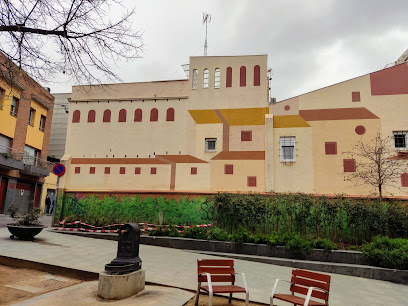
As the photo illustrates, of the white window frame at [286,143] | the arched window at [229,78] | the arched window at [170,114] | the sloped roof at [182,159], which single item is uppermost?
the arched window at [229,78]

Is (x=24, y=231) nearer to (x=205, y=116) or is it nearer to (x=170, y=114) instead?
(x=170, y=114)

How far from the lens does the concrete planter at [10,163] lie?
2364cm

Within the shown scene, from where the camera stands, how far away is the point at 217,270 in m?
5.73

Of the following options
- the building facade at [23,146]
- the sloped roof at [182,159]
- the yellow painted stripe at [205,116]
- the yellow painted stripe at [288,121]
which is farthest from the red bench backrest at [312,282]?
the building facade at [23,146]

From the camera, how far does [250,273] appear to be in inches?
340

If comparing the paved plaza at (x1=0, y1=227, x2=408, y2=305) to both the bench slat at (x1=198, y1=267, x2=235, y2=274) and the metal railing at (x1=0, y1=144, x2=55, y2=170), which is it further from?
the metal railing at (x1=0, y1=144, x2=55, y2=170)

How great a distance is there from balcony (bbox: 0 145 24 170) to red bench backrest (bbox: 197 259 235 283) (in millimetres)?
23456

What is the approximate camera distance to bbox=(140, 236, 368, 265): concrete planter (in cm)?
1013

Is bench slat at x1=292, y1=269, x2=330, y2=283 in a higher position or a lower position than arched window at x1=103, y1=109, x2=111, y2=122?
lower

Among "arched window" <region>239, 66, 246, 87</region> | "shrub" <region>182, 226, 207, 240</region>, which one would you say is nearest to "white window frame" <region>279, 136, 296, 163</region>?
"arched window" <region>239, 66, 246, 87</region>

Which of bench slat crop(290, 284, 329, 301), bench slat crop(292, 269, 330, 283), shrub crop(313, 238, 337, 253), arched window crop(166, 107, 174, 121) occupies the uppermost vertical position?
arched window crop(166, 107, 174, 121)

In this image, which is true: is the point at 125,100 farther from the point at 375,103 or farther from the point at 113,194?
the point at 375,103

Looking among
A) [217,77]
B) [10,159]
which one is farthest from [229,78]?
[10,159]

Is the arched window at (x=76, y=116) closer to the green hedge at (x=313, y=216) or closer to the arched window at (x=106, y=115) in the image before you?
the arched window at (x=106, y=115)
